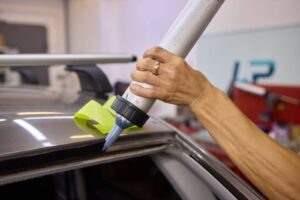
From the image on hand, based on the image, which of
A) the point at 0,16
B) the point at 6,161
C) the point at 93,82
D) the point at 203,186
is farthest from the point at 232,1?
the point at 0,16

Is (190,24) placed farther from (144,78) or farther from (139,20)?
Answer: (139,20)

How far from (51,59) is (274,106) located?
1593 millimetres

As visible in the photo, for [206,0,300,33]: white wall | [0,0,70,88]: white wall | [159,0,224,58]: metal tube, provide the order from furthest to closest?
[0,0,70,88]: white wall, [206,0,300,33]: white wall, [159,0,224,58]: metal tube

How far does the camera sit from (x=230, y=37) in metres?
2.18

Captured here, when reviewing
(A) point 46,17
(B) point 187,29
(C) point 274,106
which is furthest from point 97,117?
(A) point 46,17

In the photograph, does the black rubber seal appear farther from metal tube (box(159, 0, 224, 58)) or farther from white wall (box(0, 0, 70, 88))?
white wall (box(0, 0, 70, 88))

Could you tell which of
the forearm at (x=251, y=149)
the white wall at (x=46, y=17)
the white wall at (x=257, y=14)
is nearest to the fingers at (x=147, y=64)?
the forearm at (x=251, y=149)

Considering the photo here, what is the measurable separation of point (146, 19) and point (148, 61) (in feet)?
7.98

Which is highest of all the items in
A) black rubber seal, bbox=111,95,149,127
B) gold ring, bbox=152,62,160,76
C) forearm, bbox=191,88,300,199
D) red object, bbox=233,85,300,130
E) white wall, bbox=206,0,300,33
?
white wall, bbox=206,0,300,33

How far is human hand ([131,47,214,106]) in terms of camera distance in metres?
0.52

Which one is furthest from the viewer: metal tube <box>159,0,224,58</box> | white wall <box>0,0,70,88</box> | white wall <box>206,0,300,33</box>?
white wall <box>0,0,70,88</box>

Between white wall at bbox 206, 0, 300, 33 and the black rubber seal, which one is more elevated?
white wall at bbox 206, 0, 300, 33

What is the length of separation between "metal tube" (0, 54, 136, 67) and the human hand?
0.62 ft

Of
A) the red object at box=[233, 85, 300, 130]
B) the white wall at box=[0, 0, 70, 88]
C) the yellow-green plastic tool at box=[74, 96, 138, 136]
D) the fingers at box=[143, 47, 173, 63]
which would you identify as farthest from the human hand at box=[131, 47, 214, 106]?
the white wall at box=[0, 0, 70, 88]
